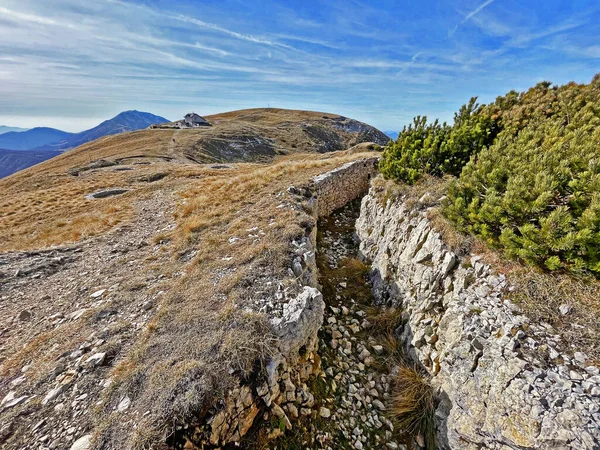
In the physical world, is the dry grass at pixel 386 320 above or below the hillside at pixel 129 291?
below

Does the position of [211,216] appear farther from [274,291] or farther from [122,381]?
[122,381]

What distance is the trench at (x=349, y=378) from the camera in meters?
5.36

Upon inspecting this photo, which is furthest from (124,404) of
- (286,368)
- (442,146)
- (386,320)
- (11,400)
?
(442,146)

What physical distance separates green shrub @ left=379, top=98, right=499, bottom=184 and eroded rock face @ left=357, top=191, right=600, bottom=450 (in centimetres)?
414

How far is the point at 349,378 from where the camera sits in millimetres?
6629

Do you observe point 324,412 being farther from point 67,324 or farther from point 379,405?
point 67,324

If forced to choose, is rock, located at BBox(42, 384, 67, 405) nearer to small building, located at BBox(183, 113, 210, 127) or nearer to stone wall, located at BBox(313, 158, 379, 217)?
stone wall, located at BBox(313, 158, 379, 217)

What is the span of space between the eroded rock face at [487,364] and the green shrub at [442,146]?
4.14 meters

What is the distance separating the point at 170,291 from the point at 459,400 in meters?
7.06

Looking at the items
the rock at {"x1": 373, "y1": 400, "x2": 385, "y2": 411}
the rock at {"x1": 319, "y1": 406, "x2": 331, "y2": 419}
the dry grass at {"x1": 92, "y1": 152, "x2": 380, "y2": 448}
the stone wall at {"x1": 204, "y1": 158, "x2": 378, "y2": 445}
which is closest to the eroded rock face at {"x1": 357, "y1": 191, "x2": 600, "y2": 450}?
the rock at {"x1": 373, "y1": 400, "x2": 385, "y2": 411}

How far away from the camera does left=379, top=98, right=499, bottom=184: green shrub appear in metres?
10.4

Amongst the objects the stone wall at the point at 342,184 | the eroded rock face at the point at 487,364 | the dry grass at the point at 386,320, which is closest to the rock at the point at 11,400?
the eroded rock face at the point at 487,364

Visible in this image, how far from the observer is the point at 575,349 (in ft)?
14.2

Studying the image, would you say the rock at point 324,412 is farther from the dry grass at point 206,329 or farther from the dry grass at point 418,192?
the dry grass at point 418,192
